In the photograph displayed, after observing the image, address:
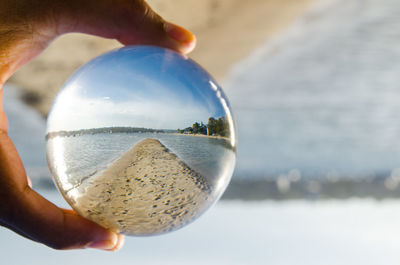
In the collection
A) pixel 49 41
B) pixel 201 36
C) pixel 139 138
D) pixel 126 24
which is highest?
pixel 201 36

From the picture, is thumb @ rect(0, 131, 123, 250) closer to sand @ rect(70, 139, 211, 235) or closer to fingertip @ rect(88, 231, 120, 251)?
fingertip @ rect(88, 231, 120, 251)

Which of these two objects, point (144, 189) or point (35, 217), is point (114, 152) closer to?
point (144, 189)

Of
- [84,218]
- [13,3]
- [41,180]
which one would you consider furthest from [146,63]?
[41,180]

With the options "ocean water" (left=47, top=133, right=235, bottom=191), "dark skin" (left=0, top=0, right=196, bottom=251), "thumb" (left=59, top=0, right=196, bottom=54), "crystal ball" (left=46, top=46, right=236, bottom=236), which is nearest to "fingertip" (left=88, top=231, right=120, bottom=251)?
"dark skin" (left=0, top=0, right=196, bottom=251)

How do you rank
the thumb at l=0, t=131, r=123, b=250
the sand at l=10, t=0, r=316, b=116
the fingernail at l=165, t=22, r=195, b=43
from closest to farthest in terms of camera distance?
the thumb at l=0, t=131, r=123, b=250 < the fingernail at l=165, t=22, r=195, b=43 < the sand at l=10, t=0, r=316, b=116

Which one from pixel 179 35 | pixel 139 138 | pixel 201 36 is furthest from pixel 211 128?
pixel 201 36

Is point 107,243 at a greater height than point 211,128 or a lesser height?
lesser
